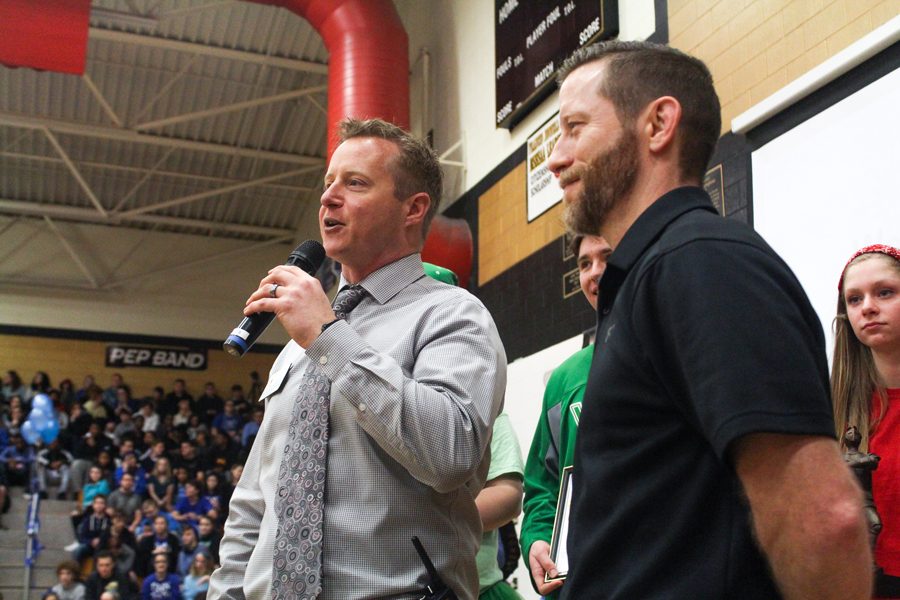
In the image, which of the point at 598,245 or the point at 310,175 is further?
the point at 310,175

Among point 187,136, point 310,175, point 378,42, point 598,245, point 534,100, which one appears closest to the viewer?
point 598,245

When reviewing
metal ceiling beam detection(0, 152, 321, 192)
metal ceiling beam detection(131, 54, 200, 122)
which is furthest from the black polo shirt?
metal ceiling beam detection(0, 152, 321, 192)

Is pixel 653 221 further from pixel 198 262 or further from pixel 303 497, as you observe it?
pixel 198 262

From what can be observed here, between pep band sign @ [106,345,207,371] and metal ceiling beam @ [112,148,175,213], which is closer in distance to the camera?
metal ceiling beam @ [112,148,175,213]

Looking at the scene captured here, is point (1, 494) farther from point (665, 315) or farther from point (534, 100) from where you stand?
point (665, 315)

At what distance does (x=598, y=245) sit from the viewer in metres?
2.40

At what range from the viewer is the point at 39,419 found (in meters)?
13.8

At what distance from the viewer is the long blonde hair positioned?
80.6 inches

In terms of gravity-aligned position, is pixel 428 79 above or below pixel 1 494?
above

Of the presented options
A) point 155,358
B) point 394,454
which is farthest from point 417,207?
point 155,358

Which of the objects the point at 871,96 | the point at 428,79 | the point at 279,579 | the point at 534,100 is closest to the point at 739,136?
the point at 871,96

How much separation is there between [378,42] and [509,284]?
7.89 ft

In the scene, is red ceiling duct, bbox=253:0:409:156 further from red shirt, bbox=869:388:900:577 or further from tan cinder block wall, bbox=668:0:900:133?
red shirt, bbox=869:388:900:577

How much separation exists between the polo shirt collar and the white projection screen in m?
2.13
